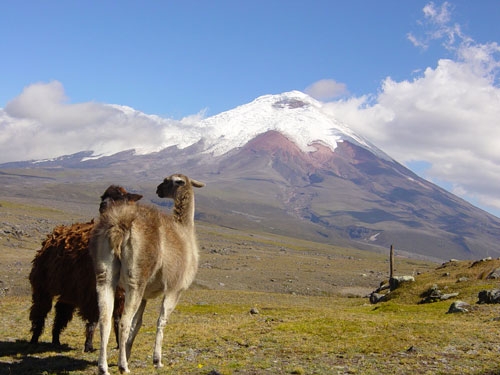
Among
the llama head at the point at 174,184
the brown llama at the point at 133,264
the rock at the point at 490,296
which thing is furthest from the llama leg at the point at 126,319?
the rock at the point at 490,296

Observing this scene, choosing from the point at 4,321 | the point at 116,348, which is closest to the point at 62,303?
the point at 116,348

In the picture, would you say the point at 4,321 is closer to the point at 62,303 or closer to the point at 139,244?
the point at 62,303

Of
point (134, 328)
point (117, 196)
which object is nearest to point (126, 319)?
point (134, 328)

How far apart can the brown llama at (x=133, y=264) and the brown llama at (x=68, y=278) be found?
1.41 metres

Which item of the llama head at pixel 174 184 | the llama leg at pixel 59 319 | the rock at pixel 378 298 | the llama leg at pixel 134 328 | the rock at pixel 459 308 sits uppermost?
the llama head at pixel 174 184

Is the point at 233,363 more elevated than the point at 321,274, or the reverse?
the point at 233,363

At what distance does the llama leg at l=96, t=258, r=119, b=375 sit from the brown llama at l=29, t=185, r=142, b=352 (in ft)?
6.40

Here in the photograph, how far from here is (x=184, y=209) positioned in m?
12.0

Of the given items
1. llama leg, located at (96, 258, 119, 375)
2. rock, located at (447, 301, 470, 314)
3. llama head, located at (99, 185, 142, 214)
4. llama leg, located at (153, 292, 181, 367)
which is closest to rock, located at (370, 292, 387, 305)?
rock, located at (447, 301, 470, 314)

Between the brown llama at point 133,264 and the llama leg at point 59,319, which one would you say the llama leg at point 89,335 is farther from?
the brown llama at point 133,264

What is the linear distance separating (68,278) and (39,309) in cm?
171

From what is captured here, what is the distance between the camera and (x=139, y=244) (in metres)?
9.86

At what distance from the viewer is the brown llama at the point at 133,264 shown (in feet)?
31.8

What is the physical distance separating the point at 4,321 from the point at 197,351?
8776 millimetres
